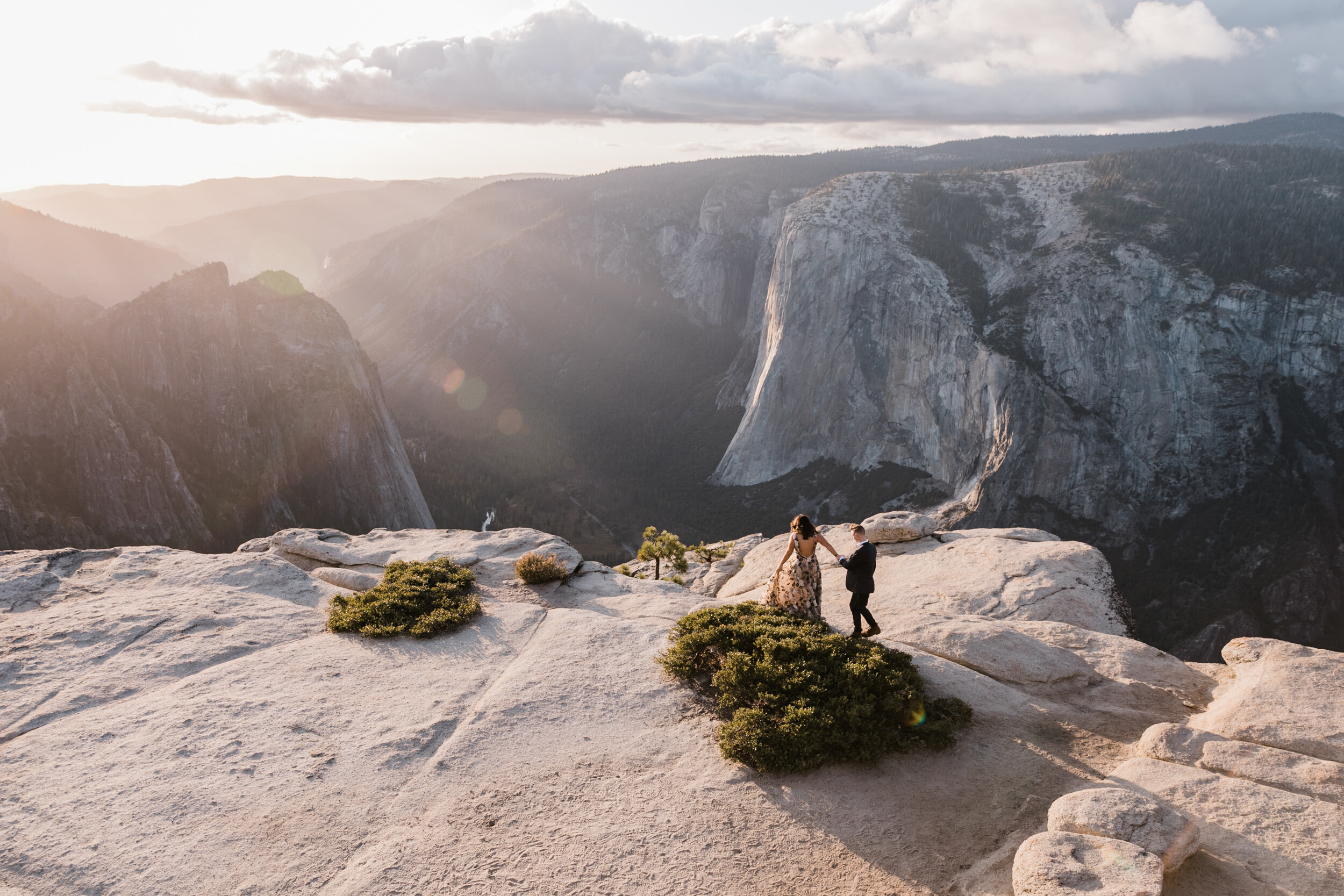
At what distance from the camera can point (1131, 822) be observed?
29.5 feet

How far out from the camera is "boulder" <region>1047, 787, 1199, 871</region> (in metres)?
8.75

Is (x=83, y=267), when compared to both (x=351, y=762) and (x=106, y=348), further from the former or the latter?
(x=351, y=762)

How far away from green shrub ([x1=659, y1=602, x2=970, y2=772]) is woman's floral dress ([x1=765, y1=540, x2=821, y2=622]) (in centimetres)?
89

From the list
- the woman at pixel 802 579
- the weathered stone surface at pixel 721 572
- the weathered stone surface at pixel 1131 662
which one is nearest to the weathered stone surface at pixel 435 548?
the weathered stone surface at pixel 721 572

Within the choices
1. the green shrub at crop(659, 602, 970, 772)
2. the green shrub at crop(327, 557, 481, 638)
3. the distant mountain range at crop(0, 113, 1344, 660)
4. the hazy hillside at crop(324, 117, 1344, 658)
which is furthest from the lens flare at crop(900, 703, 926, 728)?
the hazy hillside at crop(324, 117, 1344, 658)

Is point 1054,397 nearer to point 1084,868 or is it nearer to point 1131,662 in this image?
point 1131,662

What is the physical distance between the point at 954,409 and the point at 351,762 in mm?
91573

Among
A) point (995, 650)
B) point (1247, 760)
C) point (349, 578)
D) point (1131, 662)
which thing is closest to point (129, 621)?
point (349, 578)

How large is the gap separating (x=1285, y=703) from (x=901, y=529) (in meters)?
13.8

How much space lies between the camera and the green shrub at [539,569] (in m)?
21.3

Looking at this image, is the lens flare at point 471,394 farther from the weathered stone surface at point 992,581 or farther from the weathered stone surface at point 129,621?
the weathered stone surface at point 992,581

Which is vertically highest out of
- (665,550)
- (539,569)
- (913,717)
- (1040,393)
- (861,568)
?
(861,568)

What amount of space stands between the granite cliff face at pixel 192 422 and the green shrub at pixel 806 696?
5182cm

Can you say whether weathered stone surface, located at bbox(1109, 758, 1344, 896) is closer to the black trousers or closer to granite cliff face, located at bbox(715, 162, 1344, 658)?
the black trousers
